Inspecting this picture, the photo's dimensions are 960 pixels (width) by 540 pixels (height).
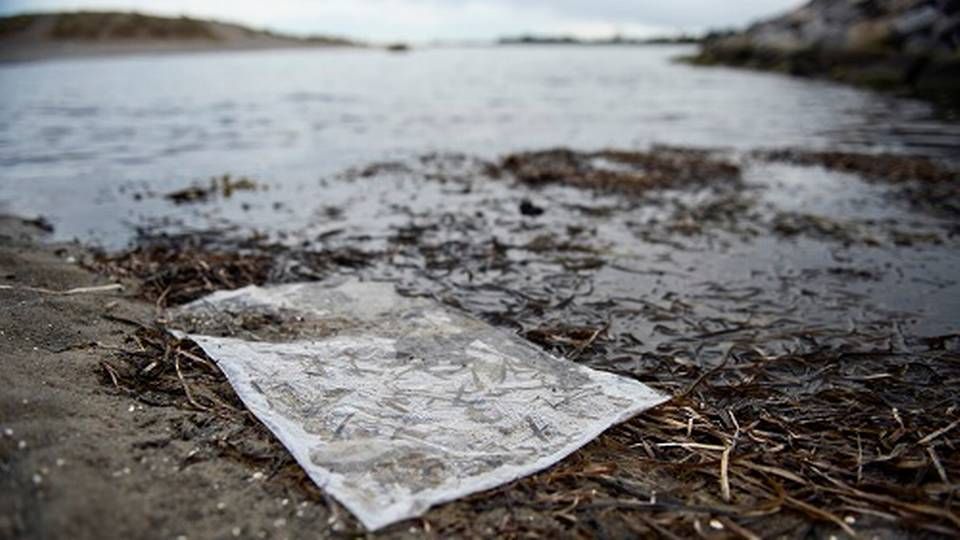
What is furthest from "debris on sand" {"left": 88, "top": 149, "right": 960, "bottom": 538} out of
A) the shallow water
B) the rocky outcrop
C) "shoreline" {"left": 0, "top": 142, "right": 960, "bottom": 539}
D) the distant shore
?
the distant shore

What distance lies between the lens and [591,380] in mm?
3266

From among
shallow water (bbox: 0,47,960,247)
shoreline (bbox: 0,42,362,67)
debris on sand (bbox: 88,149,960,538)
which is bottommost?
debris on sand (bbox: 88,149,960,538)

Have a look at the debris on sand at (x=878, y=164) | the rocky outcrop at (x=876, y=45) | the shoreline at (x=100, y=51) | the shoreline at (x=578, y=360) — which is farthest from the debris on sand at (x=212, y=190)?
the shoreline at (x=100, y=51)

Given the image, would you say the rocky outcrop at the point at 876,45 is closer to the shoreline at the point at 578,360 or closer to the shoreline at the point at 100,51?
the shoreline at the point at 578,360

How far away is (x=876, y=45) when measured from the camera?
84.7 feet

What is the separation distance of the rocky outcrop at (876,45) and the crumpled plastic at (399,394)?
792 inches

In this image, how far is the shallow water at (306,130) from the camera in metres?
8.33

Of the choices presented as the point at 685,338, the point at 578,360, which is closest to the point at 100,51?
the point at 578,360

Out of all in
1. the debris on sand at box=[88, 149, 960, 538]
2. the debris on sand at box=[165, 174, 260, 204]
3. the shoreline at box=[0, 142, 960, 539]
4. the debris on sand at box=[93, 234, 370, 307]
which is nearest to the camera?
the shoreline at box=[0, 142, 960, 539]

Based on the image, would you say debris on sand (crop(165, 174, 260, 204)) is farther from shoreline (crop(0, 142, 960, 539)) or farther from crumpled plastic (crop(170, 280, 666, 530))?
crumpled plastic (crop(170, 280, 666, 530))

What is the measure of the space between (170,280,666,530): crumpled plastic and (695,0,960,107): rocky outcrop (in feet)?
66.0

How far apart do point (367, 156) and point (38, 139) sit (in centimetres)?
730

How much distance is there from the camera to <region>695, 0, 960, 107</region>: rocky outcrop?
70.1ft

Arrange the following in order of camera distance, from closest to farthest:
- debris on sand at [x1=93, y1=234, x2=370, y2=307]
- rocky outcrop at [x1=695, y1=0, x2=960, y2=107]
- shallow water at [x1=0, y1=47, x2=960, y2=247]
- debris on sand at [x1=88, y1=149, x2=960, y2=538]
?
debris on sand at [x1=88, y1=149, x2=960, y2=538] < debris on sand at [x1=93, y1=234, x2=370, y2=307] < shallow water at [x1=0, y1=47, x2=960, y2=247] < rocky outcrop at [x1=695, y1=0, x2=960, y2=107]
